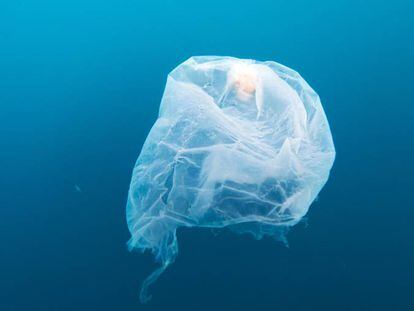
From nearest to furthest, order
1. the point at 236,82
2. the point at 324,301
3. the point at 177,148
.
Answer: the point at 177,148 < the point at 236,82 < the point at 324,301

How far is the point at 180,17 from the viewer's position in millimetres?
4586

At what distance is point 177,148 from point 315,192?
1.18m

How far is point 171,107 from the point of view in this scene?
9.96 feet

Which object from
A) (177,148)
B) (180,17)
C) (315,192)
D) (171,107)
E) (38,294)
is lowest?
(38,294)

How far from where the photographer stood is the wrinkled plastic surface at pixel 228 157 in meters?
2.89

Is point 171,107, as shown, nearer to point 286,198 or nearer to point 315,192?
point 286,198

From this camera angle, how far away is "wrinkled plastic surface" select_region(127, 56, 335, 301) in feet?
9.47

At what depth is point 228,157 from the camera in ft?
9.37

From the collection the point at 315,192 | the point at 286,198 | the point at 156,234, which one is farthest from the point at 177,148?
the point at 315,192

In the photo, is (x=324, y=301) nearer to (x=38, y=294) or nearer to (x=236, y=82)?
(x=236, y=82)

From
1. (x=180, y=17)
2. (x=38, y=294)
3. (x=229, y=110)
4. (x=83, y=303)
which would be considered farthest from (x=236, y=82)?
(x=38, y=294)

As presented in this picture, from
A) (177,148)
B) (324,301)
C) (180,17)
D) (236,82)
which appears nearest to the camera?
(177,148)

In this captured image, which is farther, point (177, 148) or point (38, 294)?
point (38, 294)

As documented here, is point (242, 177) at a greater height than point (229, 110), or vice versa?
point (229, 110)
